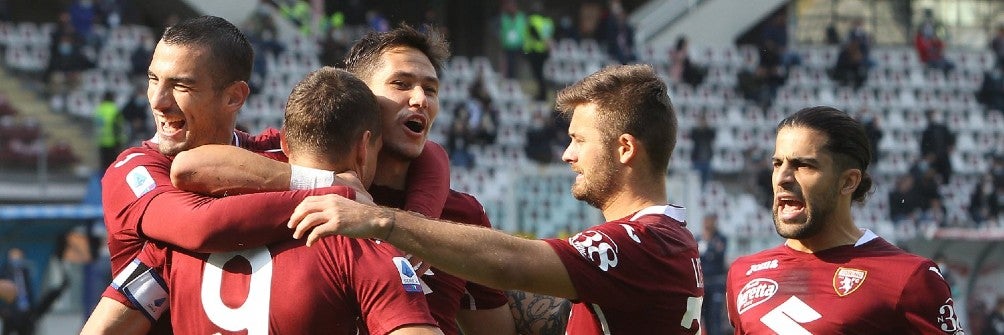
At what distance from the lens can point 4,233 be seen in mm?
14688

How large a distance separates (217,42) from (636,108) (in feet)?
4.21

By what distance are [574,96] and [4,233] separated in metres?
11.4

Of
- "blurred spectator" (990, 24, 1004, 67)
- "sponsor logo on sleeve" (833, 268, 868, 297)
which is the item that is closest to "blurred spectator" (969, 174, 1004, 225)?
"blurred spectator" (990, 24, 1004, 67)

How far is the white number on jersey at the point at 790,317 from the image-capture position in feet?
17.6

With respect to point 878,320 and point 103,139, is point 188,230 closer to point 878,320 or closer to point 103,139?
point 878,320

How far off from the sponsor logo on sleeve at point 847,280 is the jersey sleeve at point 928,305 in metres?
0.20

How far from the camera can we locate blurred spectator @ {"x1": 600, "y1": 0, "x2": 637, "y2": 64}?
24.2 metres

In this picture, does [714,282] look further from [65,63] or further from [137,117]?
[65,63]

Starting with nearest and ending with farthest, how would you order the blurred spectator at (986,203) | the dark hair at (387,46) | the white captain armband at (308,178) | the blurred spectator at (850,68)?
the white captain armband at (308,178)
the dark hair at (387,46)
the blurred spectator at (986,203)
the blurred spectator at (850,68)

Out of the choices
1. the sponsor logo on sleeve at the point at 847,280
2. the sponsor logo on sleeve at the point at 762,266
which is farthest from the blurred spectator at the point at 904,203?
the sponsor logo on sleeve at the point at 847,280

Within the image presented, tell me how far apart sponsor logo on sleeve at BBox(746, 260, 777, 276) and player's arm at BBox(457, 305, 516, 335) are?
1168 mm

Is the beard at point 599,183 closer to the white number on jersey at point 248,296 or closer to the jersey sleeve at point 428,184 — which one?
the jersey sleeve at point 428,184

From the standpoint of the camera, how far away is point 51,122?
1836cm

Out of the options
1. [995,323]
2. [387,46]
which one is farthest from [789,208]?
[995,323]
